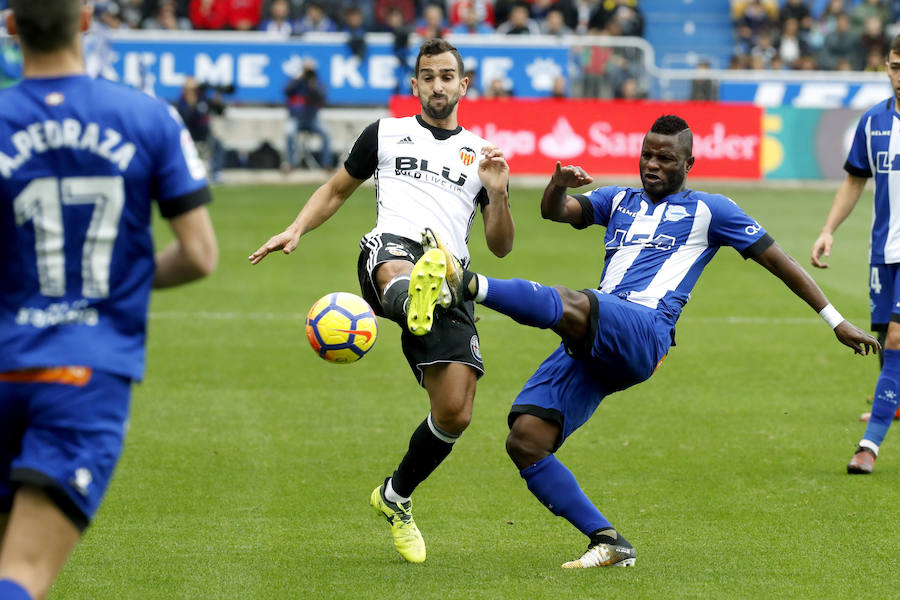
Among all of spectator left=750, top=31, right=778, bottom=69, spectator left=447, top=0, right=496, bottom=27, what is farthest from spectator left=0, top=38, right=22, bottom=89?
spectator left=750, top=31, right=778, bottom=69

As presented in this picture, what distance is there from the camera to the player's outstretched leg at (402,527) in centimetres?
550

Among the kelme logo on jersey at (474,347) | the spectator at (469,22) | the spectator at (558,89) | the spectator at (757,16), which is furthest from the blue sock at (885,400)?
the spectator at (757,16)

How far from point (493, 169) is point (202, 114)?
17.9 m

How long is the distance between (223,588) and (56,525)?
1.94m

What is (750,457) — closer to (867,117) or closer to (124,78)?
(867,117)

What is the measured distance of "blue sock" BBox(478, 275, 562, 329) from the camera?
505 cm

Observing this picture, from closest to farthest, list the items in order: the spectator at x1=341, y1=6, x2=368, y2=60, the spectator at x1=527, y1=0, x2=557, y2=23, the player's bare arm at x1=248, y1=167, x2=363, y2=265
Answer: the player's bare arm at x1=248, y1=167, x2=363, y2=265
the spectator at x1=341, y1=6, x2=368, y2=60
the spectator at x1=527, y1=0, x2=557, y2=23

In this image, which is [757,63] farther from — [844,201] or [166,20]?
[844,201]

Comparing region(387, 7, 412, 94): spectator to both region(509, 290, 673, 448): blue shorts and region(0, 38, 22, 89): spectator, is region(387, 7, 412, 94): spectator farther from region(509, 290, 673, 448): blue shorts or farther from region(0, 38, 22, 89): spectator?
region(509, 290, 673, 448): blue shorts

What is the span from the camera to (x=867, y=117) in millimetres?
7484

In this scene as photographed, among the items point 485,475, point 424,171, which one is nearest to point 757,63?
point 485,475

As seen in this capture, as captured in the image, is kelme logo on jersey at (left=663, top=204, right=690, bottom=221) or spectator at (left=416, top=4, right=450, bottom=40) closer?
kelme logo on jersey at (left=663, top=204, right=690, bottom=221)

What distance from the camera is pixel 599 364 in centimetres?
540

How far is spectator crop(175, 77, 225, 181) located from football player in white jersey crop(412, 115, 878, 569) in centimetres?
1762
